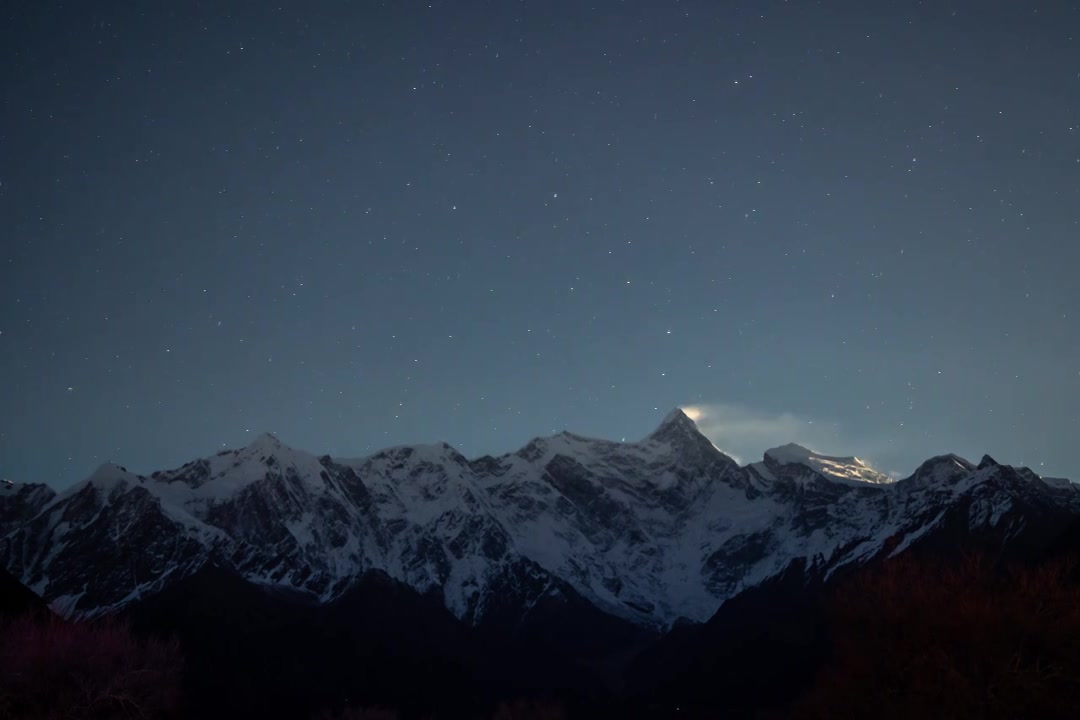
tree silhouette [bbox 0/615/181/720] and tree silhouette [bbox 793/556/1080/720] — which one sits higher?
tree silhouette [bbox 793/556/1080/720]

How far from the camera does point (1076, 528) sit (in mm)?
169125

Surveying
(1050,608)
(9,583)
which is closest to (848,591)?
(1050,608)

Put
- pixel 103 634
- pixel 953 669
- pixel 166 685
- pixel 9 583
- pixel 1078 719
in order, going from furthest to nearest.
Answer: pixel 9 583 < pixel 103 634 < pixel 166 685 < pixel 953 669 < pixel 1078 719

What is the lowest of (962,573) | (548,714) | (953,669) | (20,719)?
(548,714)

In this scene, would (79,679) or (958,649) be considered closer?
(958,649)

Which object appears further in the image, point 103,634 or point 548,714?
point 548,714

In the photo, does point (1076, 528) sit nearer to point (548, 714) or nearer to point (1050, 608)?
point (548, 714)

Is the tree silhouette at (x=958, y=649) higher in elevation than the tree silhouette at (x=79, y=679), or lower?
higher

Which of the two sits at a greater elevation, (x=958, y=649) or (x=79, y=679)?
(x=958, y=649)

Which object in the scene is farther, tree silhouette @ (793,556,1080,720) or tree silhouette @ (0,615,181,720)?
tree silhouette @ (0,615,181,720)

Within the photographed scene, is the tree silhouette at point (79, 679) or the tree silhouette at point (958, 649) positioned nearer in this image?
the tree silhouette at point (958, 649)

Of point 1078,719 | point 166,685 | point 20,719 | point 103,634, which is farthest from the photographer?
point 103,634

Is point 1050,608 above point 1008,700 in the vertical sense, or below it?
above

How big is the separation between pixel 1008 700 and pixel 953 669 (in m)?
3.31
